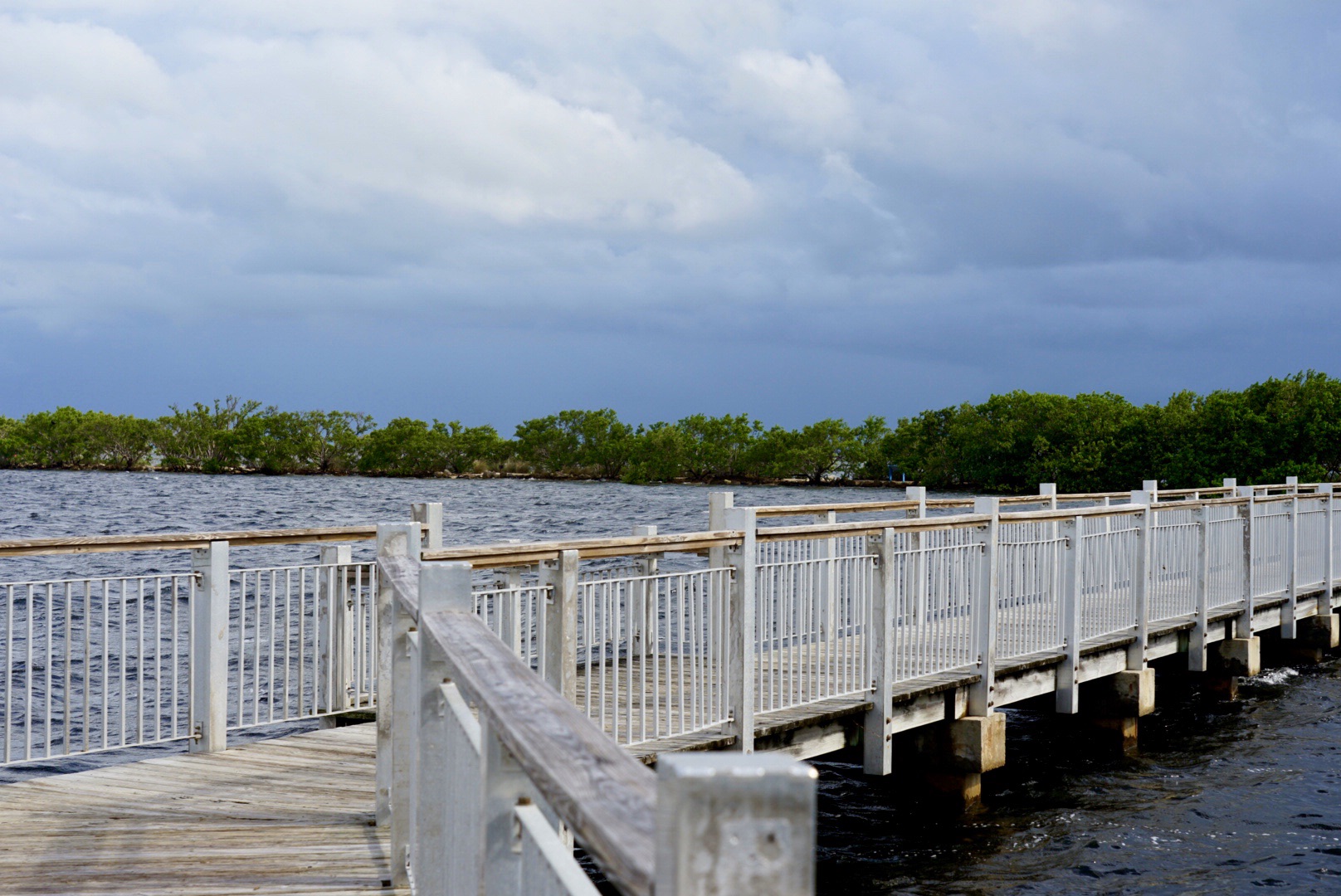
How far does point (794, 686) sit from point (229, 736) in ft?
28.1

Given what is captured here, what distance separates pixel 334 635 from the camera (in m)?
8.35

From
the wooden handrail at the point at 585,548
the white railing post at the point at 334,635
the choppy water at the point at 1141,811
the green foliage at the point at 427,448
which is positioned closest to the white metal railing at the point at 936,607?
the choppy water at the point at 1141,811

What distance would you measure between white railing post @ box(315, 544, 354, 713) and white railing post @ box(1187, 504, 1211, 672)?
32.7 ft

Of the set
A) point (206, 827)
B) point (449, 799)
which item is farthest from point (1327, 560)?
point (449, 799)

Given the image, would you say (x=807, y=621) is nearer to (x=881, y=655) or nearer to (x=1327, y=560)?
(x=881, y=655)

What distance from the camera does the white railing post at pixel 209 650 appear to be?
7113 millimetres

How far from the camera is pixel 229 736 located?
14.0m

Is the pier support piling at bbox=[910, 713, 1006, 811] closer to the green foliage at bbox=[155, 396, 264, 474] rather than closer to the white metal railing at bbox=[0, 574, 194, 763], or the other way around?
the white metal railing at bbox=[0, 574, 194, 763]

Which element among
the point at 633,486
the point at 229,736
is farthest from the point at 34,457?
the point at 229,736

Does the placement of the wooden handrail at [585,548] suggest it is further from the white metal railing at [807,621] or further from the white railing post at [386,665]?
the white metal railing at [807,621]

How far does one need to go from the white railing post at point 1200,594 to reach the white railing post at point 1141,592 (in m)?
1.58

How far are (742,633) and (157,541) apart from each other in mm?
3737

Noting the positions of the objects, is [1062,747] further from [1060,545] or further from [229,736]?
[229,736]

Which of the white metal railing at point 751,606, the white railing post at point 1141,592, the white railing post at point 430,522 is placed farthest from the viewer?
the white railing post at point 1141,592
